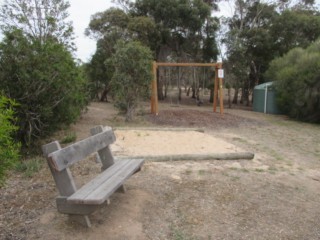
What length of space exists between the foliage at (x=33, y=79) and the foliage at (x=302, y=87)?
10230 mm

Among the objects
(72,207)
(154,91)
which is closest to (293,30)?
(154,91)

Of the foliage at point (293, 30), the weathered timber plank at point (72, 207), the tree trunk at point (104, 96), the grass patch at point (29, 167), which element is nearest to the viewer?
the weathered timber plank at point (72, 207)

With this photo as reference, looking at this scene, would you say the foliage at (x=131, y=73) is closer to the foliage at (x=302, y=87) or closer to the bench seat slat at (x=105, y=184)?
the foliage at (x=302, y=87)

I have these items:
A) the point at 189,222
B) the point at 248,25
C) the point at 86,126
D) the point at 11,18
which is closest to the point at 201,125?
the point at 86,126

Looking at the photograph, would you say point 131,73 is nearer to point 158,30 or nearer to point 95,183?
point 95,183

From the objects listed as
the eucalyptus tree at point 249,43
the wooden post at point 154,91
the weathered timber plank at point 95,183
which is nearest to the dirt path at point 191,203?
the weathered timber plank at point 95,183

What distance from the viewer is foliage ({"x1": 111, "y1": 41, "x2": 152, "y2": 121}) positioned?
1045 centimetres

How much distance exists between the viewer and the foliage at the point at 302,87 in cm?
1294

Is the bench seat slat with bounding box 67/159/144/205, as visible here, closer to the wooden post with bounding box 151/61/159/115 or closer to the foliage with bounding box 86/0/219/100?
the wooden post with bounding box 151/61/159/115

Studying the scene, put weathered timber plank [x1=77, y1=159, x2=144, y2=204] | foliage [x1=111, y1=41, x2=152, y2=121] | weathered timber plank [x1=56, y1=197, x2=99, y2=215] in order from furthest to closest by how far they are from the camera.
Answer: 1. foliage [x1=111, y1=41, x2=152, y2=121]
2. weathered timber plank [x1=56, y1=197, x2=99, y2=215]
3. weathered timber plank [x1=77, y1=159, x2=144, y2=204]

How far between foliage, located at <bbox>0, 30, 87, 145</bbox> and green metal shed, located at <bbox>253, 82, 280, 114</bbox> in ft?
43.3

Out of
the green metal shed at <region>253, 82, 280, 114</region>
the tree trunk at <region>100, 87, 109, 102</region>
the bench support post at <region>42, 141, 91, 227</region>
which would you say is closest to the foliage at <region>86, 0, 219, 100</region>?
the tree trunk at <region>100, 87, 109, 102</region>

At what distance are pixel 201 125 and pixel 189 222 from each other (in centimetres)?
749

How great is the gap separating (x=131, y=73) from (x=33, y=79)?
5.22 m
